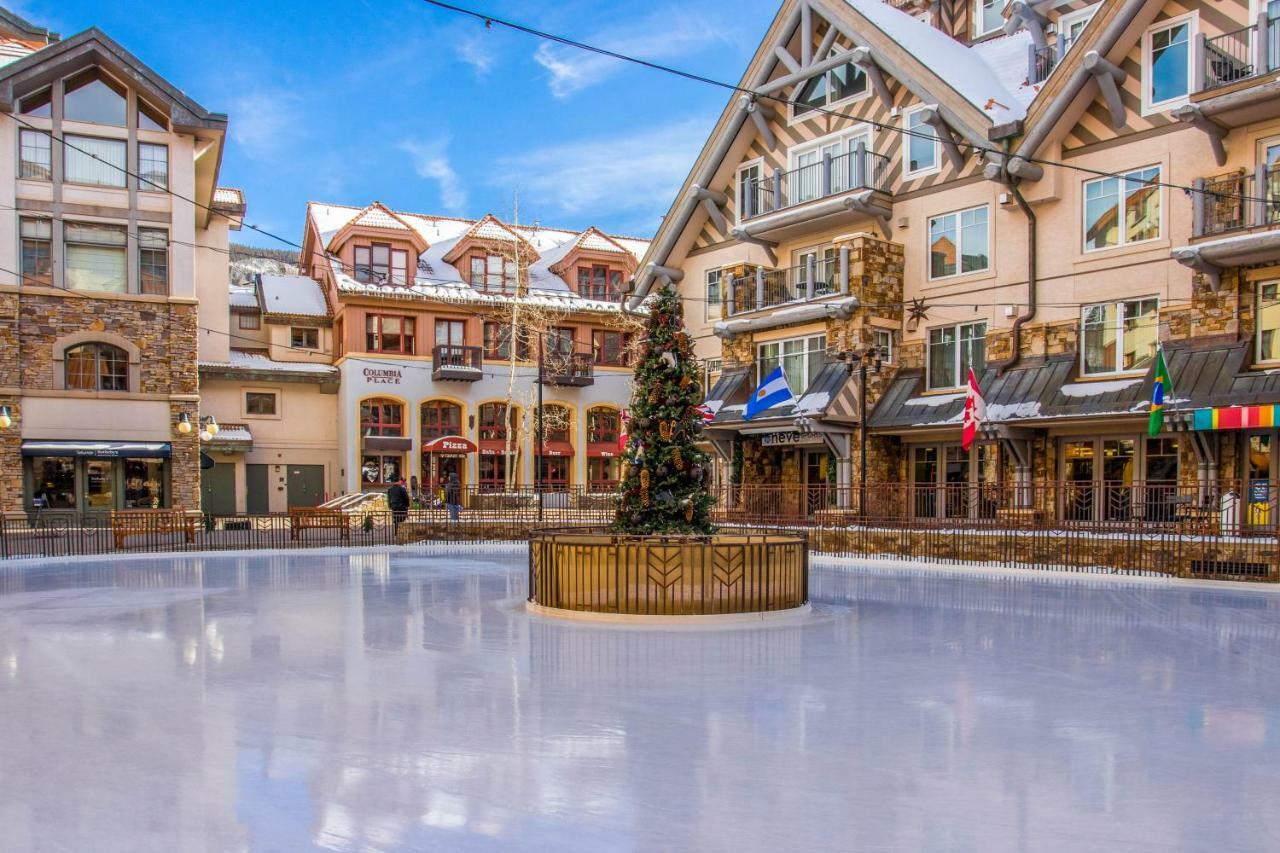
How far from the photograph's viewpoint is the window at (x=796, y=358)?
29.2 m

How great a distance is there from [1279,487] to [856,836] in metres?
15.7

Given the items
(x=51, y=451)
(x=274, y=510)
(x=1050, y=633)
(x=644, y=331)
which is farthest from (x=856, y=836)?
(x=274, y=510)

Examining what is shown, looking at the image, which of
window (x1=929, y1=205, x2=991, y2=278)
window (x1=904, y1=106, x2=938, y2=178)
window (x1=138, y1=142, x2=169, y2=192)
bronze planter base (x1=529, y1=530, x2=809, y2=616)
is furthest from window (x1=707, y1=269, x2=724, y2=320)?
bronze planter base (x1=529, y1=530, x2=809, y2=616)

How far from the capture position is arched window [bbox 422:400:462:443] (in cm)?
4266

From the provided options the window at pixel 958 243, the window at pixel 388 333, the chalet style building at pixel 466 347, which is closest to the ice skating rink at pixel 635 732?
the window at pixel 958 243

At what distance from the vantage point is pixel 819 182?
29.7 m

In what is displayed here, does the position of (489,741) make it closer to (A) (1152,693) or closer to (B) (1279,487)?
(A) (1152,693)

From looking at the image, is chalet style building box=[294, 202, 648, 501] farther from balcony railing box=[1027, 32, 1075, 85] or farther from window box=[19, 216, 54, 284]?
balcony railing box=[1027, 32, 1075, 85]

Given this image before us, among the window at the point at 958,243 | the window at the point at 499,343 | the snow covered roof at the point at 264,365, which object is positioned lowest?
the snow covered roof at the point at 264,365

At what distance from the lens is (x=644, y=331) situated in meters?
13.4

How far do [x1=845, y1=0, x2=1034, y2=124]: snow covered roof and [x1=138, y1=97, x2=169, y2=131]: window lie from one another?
21.7 metres

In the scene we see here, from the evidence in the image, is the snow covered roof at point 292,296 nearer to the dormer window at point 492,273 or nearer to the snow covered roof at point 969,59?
the dormer window at point 492,273

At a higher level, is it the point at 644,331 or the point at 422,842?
the point at 644,331

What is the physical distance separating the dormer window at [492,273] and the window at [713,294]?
43.6 ft
